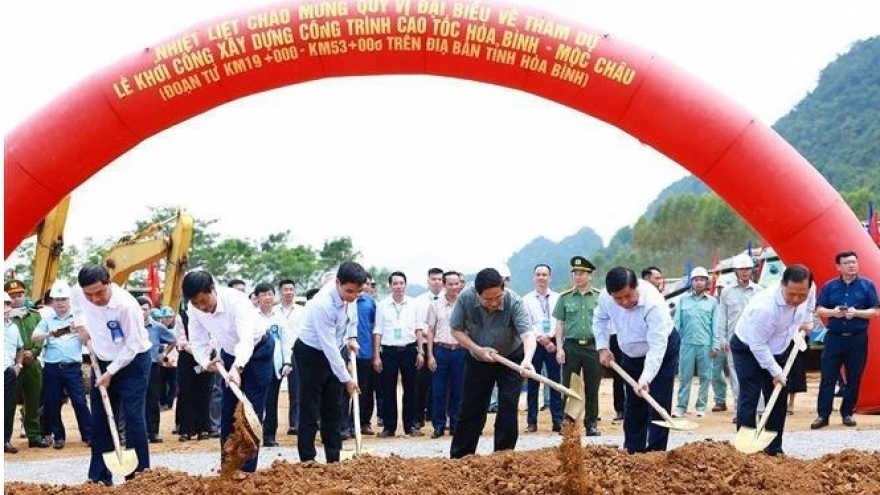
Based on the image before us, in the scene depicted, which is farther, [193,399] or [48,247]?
[48,247]

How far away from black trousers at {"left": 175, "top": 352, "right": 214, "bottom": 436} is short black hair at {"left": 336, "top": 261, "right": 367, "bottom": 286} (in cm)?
416

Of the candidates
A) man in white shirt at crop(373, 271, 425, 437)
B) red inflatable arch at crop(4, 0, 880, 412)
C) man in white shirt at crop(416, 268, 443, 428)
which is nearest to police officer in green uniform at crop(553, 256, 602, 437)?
man in white shirt at crop(416, 268, 443, 428)

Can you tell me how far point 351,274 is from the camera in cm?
678

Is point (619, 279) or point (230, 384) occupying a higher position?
point (619, 279)

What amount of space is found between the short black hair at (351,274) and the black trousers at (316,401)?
64 cm

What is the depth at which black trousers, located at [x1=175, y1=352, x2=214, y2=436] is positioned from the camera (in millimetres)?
10547

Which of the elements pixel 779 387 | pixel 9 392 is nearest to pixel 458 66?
pixel 779 387

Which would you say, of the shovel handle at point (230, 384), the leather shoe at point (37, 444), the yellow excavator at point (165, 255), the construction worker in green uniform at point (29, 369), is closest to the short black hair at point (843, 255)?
the shovel handle at point (230, 384)

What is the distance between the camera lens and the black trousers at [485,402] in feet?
22.7

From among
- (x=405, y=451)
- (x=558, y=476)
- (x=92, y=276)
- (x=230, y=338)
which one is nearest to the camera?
(x=558, y=476)

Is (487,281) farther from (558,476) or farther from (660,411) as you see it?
(558,476)

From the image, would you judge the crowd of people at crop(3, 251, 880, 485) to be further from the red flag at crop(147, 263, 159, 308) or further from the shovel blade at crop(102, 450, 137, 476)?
the red flag at crop(147, 263, 159, 308)

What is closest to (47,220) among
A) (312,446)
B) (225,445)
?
(312,446)

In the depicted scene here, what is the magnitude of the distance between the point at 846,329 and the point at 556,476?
4.93 metres
